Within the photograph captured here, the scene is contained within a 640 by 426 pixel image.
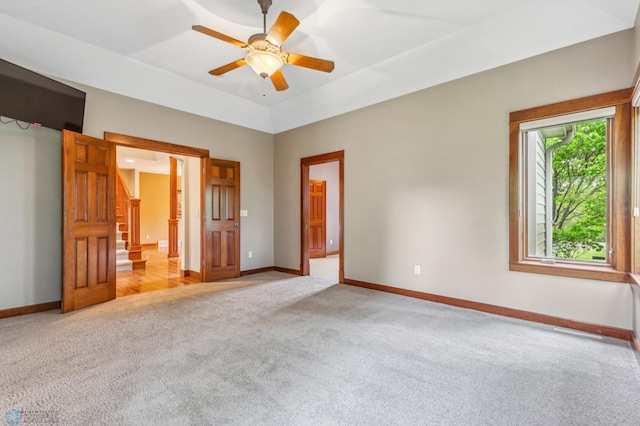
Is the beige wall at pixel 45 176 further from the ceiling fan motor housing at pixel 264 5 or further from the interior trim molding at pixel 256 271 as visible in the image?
the ceiling fan motor housing at pixel 264 5

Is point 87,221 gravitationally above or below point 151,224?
above

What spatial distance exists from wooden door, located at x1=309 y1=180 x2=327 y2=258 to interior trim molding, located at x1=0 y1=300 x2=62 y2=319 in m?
5.42

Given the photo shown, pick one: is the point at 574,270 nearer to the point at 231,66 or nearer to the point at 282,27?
the point at 282,27

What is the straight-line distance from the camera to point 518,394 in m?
1.88

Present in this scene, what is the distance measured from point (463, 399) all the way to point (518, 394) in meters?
0.39

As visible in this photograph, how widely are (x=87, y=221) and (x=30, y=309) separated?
1175 mm

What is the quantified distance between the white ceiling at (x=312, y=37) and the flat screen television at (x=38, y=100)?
0.37 metres

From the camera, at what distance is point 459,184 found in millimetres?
3664

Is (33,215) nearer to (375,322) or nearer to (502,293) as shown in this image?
(375,322)

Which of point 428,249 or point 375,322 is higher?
point 428,249

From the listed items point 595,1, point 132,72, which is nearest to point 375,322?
point 595,1

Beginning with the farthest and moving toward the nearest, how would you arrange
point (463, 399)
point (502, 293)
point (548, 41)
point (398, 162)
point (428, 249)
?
point (398, 162) < point (428, 249) < point (502, 293) < point (548, 41) < point (463, 399)

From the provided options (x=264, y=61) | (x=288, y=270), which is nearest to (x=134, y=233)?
(x=288, y=270)
